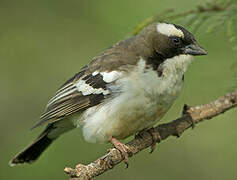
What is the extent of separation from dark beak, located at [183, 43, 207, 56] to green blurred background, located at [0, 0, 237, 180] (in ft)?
1.73

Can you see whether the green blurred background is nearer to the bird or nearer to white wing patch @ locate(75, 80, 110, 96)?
the bird

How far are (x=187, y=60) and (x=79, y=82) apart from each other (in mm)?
1334

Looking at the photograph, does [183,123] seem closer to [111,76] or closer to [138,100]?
[138,100]

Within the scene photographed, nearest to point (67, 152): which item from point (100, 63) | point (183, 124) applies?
point (100, 63)

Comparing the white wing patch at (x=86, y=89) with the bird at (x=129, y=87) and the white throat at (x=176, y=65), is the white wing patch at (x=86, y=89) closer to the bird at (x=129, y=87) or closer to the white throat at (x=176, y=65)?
the bird at (x=129, y=87)

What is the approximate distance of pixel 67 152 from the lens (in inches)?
239

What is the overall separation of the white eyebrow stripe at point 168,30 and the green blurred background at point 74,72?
1.34ft

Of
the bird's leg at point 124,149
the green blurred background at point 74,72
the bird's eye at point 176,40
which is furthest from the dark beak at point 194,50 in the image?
the bird's leg at point 124,149

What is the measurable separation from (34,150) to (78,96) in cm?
114

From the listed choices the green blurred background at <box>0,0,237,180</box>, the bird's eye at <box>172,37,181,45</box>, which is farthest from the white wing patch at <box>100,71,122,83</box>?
the green blurred background at <box>0,0,237,180</box>

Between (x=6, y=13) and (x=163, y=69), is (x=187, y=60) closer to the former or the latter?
(x=163, y=69)

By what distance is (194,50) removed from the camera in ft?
16.7

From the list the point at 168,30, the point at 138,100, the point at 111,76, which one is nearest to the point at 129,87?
the point at 138,100

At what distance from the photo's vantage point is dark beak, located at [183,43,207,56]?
5.05 metres
